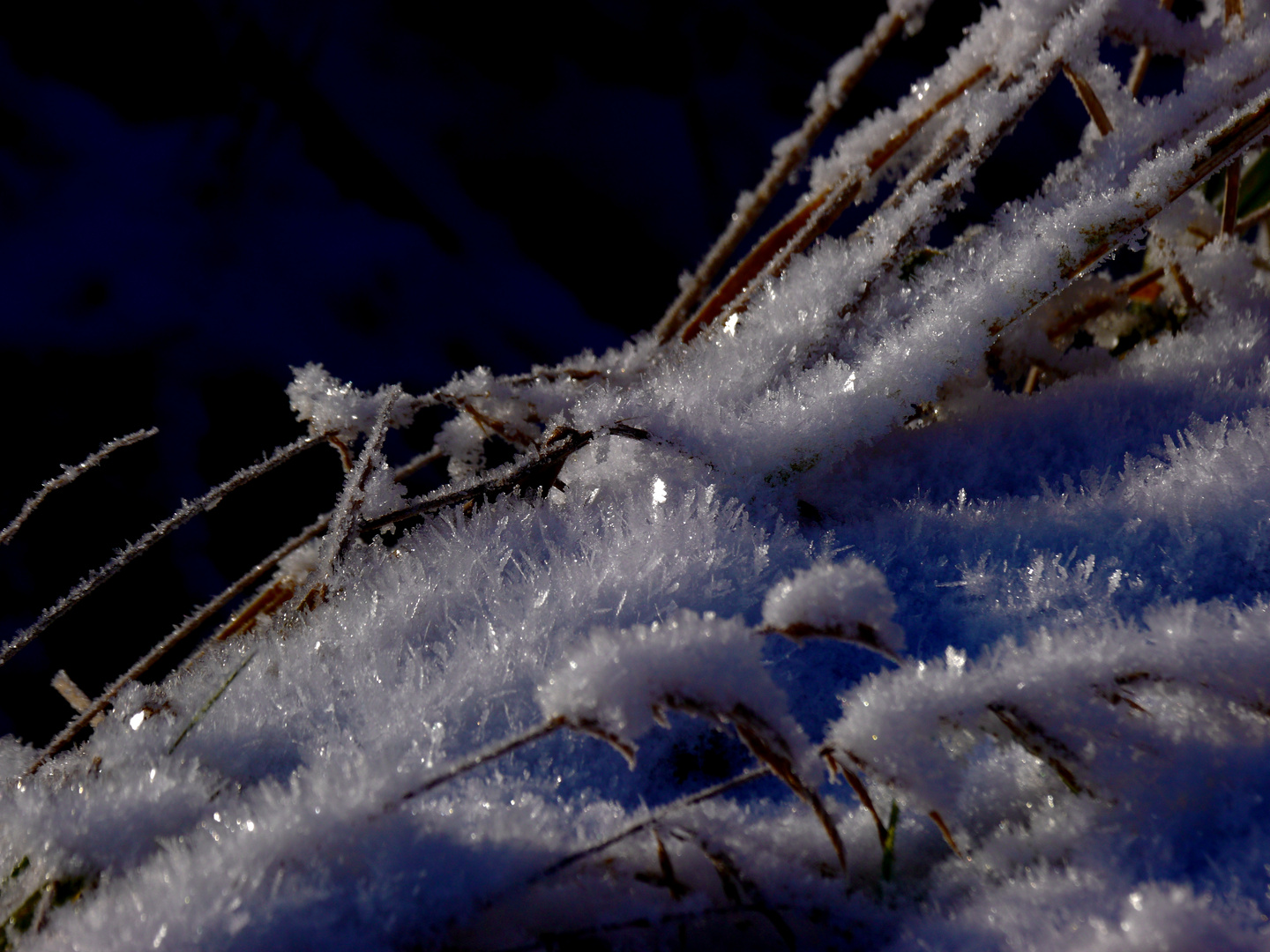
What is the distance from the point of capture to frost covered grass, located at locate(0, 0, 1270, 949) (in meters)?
0.42

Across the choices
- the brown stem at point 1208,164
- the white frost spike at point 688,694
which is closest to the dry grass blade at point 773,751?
the white frost spike at point 688,694

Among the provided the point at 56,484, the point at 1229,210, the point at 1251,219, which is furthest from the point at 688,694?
the point at 1251,219

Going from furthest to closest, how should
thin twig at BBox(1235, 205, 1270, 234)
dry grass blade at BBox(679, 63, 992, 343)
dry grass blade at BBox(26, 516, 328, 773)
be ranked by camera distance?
thin twig at BBox(1235, 205, 1270, 234) → dry grass blade at BBox(679, 63, 992, 343) → dry grass blade at BBox(26, 516, 328, 773)

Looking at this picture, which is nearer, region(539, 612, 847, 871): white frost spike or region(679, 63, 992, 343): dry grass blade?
region(539, 612, 847, 871): white frost spike

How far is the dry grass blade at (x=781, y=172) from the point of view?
1.15m

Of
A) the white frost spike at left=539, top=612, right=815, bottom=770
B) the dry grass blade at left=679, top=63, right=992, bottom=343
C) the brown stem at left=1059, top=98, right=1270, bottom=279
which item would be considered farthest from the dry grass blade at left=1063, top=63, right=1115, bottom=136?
the white frost spike at left=539, top=612, right=815, bottom=770

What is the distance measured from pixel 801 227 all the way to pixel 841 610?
78cm

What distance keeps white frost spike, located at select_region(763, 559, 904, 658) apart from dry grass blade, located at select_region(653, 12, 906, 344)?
72 cm

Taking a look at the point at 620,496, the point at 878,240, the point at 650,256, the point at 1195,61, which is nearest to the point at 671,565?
the point at 620,496

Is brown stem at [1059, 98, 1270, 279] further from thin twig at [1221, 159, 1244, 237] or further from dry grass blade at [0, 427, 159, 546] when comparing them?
dry grass blade at [0, 427, 159, 546]

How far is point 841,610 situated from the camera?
18.1 inches

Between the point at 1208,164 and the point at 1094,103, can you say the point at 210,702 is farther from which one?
the point at 1094,103

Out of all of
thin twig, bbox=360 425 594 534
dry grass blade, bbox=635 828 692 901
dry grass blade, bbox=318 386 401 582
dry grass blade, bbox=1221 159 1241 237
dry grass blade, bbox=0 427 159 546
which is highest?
dry grass blade, bbox=0 427 159 546

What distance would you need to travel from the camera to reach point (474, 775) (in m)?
0.53
